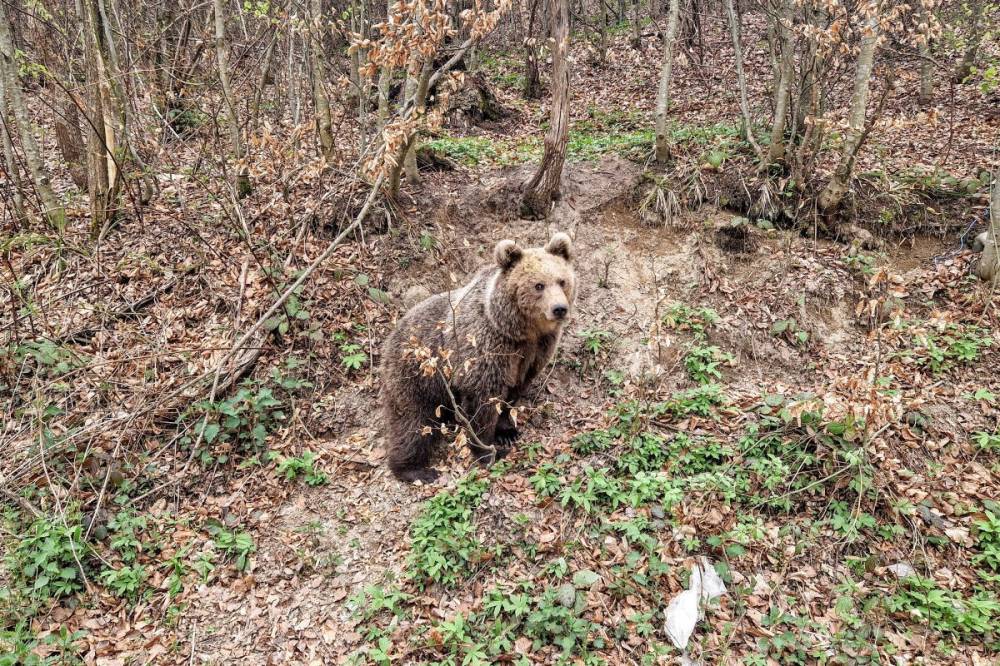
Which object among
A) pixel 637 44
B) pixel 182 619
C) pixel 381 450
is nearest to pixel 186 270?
pixel 381 450

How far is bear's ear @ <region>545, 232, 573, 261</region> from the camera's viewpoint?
18.5ft

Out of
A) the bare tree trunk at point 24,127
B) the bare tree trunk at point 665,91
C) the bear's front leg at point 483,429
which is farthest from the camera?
the bare tree trunk at point 665,91

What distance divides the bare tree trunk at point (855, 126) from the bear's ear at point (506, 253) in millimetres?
4712

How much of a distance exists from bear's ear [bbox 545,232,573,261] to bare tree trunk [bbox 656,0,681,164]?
12.8 feet

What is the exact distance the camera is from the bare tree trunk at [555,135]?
7.55m

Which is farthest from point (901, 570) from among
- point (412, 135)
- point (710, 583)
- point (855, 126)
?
point (412, 135)

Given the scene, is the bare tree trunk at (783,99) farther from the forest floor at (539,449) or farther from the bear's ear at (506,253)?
the bear's ear at (506,253)

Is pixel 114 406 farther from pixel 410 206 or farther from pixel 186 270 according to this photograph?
pixel 410 206

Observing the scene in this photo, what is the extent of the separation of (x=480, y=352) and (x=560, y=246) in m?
1.35

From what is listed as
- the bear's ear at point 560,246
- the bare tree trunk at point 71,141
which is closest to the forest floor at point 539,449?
the bear's ear at point 560,246

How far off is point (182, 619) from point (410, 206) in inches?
230

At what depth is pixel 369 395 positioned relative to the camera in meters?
6.72

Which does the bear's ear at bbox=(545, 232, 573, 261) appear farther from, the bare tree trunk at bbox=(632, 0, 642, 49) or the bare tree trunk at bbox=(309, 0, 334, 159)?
the bare tree trunk at bbox=(632, 0, 642, 49)

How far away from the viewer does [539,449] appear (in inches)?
234
